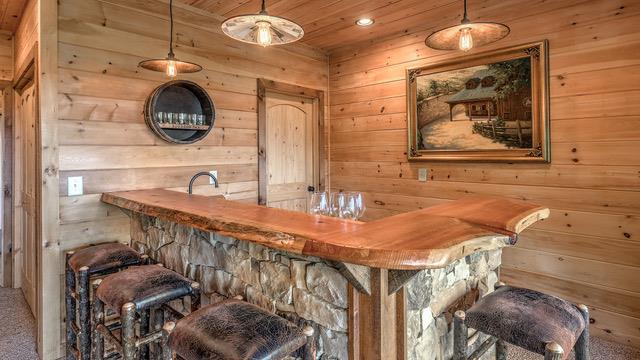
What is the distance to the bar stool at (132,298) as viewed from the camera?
1636 millimetres

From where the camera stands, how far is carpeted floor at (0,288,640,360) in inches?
97.8

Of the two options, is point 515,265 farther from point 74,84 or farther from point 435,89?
point 74,84

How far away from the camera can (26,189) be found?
10.9 ft

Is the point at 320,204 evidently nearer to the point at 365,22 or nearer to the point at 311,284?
the point at 311,284

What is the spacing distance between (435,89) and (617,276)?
199 centimetres

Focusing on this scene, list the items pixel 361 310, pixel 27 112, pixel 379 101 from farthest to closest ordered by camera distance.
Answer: pixel 379 101 < pixel 27 112 < pixel 361 310

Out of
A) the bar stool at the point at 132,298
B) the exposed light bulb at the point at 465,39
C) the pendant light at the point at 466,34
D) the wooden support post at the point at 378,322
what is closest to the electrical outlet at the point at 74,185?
the bar stool at the point at 132,298

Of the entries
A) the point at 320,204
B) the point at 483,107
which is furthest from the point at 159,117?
the point at 483,107

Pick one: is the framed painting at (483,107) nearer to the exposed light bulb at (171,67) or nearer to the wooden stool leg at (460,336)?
the wooden stool leg at (460,336)

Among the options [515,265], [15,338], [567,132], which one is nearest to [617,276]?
[515,265]

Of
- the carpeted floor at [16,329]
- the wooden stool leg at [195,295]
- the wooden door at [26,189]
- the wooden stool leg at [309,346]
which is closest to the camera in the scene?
the wooden stool leg at [309,346]

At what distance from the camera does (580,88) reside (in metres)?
2.67

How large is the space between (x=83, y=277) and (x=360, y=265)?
169cm

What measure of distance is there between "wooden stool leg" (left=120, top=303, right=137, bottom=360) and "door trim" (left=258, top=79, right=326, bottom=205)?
2043mm
